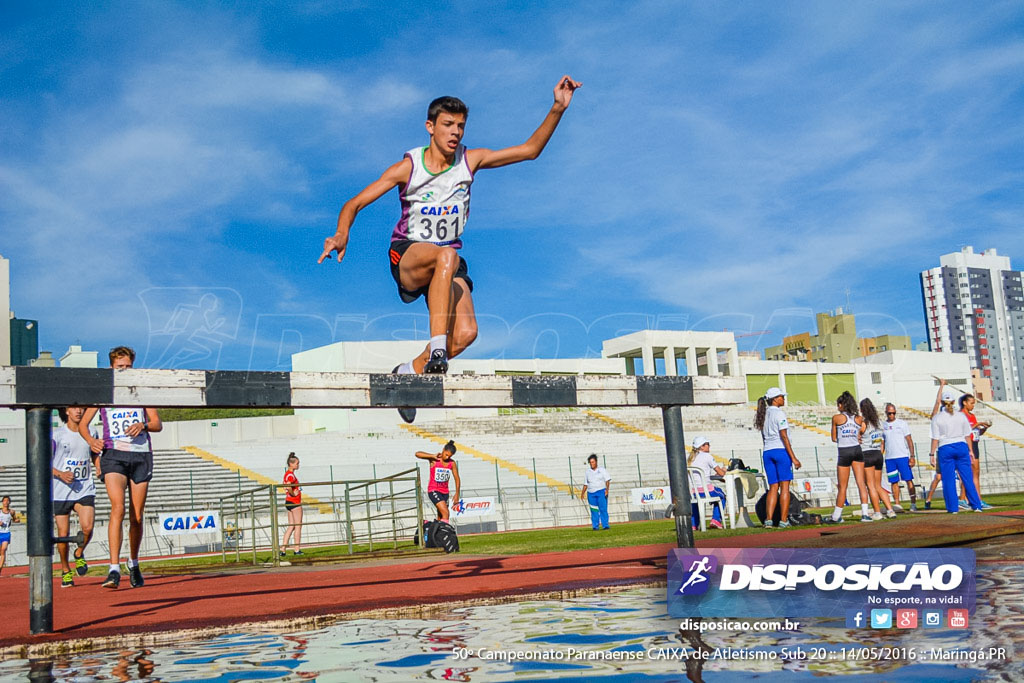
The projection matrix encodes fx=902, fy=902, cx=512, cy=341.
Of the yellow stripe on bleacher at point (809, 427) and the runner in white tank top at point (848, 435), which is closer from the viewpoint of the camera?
the runner in white tank top at point (848, 435)

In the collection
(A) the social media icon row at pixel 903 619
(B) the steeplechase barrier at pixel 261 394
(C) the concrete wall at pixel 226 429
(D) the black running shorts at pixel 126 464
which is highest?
(C) the concrete wall at pixel 226 429

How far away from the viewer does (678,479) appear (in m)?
6.52

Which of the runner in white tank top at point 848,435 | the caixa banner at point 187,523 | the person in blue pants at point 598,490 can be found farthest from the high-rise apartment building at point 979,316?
the runner in white tank top at point 848,435

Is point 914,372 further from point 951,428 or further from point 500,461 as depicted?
point 951,428

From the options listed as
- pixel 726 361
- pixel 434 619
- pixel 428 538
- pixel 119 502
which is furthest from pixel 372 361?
pixel 434 619

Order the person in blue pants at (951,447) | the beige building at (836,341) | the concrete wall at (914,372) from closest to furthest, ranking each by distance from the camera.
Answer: the person in blue pants at (951,447)
the concrete wall at (914,372)
the beige building at (836,341)

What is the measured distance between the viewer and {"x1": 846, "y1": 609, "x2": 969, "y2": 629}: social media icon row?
3525mm

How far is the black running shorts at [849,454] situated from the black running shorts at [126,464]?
856 cm

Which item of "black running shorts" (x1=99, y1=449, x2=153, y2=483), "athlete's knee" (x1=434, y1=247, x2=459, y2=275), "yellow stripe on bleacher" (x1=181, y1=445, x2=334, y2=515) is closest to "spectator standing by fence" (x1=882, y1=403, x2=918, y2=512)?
"athlete's knee" (x1=434, y1=247, x2=459, y2=275)

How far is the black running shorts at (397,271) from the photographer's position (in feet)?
19.4

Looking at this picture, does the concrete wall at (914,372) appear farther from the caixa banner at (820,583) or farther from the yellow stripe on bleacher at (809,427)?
the caixa banner at (820,583)

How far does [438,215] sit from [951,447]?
8.89m

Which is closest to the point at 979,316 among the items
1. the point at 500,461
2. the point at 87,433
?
the point at 500,461

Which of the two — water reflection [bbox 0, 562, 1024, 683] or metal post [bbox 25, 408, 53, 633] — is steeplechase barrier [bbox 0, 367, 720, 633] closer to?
metal post [bbox 25, 408, 53, 633]
